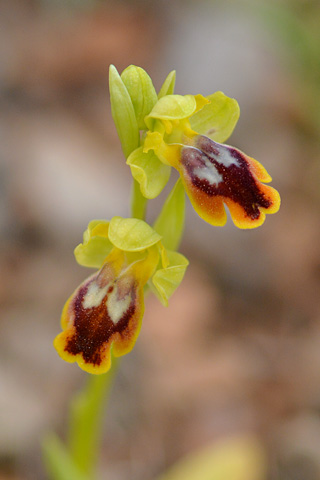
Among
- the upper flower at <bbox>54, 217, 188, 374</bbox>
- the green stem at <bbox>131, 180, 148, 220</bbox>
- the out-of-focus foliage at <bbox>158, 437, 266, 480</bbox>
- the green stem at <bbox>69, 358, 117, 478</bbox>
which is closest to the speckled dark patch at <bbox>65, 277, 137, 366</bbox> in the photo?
the upper flower at <bbox>54, 217, 188, 374</bbox>

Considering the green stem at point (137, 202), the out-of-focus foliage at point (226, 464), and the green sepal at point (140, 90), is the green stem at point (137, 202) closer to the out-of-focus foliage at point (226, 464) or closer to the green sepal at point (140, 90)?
the green sepal at point (140, 90)

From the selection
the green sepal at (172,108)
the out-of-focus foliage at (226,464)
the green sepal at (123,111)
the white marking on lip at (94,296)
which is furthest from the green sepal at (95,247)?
the out-of-focus foliage at (226,464)

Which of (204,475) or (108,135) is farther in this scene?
(108,135)

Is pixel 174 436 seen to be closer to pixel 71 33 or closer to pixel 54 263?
pixel 54 263

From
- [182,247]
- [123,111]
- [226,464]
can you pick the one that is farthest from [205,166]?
[182,247]

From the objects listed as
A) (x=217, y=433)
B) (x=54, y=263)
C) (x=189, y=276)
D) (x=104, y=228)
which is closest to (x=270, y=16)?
(x=189, y=276)

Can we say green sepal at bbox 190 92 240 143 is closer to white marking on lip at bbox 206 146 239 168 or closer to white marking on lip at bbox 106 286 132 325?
white marking on lip at bbox 206 146 239 168

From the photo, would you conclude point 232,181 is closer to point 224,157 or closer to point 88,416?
point 224,157
